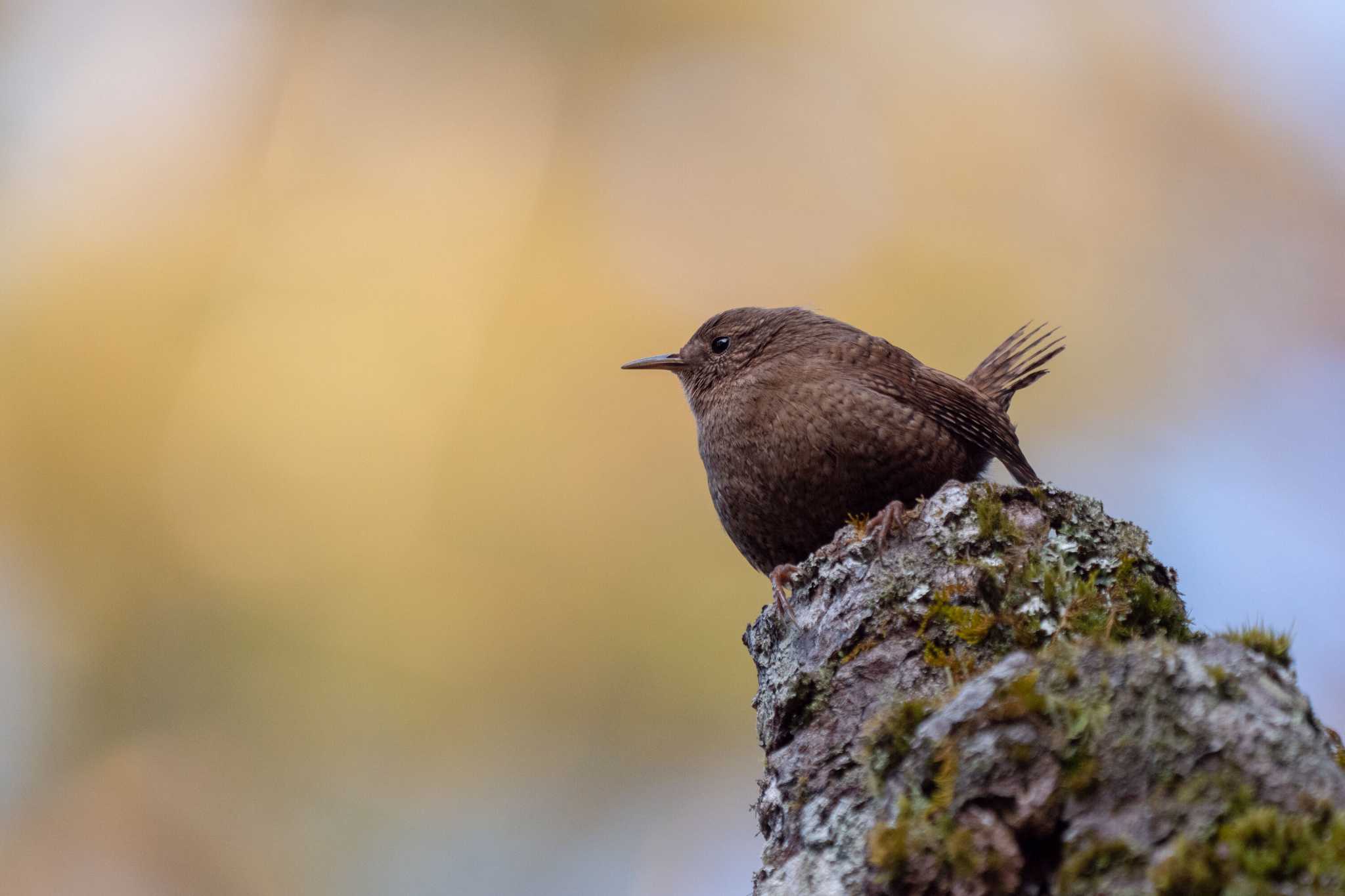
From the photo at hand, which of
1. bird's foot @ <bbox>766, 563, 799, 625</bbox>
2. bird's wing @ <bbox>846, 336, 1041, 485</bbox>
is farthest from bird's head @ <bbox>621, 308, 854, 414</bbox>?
bird's foot @ <bbox>766, 563, 799, 625</bbox>

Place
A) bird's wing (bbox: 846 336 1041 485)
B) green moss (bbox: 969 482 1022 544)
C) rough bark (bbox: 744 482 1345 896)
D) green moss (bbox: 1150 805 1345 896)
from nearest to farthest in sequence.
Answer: green moss (bbox: 1150 805 1345 896), rough bark (bbox: 744 482 1345 896), green moss (bbox: 969 482 1022 544), bird's wing (bbox: 846 336 1041 485)

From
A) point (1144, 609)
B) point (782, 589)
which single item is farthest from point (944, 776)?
point (782, 589)

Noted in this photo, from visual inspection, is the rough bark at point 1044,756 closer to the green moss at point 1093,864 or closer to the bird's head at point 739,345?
the green moss at point 1093,864

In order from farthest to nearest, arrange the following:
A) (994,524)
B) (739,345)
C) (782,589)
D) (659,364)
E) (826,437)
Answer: (659,364) < (739,345) < (826,437) < (782,589) < (994,524)

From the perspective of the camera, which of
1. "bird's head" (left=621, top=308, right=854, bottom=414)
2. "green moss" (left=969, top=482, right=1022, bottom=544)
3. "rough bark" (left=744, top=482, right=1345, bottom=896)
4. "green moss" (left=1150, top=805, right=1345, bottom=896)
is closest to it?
"green moss" (left=1150, top=805, right=1345, bottom=896)

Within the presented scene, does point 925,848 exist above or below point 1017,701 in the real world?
below

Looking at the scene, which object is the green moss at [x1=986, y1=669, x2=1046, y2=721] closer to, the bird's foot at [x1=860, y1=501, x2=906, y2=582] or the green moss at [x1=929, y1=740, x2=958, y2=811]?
the green moss at [x1=929, y1=740, x2=958, y2=811]

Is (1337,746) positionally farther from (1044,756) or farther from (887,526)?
(887,526)

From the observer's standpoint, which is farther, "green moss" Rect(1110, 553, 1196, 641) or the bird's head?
the bird's head
